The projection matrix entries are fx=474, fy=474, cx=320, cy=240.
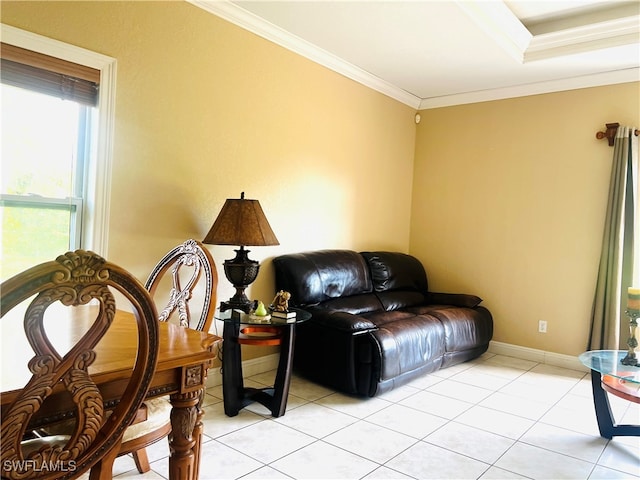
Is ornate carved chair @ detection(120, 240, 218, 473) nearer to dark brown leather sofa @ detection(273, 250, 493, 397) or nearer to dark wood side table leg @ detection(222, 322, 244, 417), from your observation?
dark wood side table leg @ detection(222, 322, 244, 417)

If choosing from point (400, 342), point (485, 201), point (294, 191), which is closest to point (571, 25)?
point (485, 201)

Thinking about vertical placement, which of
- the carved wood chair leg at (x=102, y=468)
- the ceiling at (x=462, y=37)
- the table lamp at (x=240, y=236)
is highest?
the ceiling at (x=462, y=37)

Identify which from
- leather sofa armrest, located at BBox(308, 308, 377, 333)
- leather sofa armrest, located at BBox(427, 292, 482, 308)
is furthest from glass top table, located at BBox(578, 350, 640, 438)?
leather sofa armrest, located at BBox(427, 292, 482, 308)

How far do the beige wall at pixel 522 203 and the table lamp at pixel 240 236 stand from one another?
252 centimetres

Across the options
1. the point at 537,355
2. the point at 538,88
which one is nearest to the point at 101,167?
the point at 538,88

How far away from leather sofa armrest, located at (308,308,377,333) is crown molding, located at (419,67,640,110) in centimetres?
273

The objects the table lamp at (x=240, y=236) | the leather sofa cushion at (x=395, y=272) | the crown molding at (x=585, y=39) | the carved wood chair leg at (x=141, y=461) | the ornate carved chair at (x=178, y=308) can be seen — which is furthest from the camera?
the leather sofa cushion at (x=395, y=272)

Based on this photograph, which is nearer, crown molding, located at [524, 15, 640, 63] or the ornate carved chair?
the ornate carved chair

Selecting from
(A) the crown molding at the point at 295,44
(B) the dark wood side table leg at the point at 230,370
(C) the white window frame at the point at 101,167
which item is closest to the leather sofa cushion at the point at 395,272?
(A) the crown molding at the point at 295,44

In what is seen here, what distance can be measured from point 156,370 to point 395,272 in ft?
10.9

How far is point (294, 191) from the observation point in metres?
3.80

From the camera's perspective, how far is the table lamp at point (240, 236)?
2.89 meters

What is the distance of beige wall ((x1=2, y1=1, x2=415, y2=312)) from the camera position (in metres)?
2.69

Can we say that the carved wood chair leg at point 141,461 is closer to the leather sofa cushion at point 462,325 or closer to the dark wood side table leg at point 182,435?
the dark wood side table leg at point 182,435
